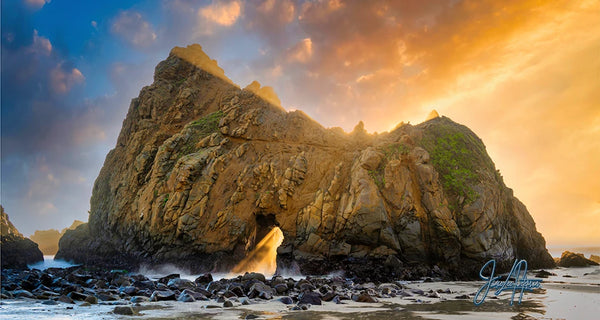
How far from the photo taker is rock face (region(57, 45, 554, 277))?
25062mm

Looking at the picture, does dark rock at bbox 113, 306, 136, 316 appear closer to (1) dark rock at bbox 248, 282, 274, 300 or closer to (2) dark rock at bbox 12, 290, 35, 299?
(1) dark rock at bbox 248, 282, 274, 300

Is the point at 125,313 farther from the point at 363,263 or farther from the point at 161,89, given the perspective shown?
the point at 161,89

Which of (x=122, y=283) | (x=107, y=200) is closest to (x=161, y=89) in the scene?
(x=107, y=200)

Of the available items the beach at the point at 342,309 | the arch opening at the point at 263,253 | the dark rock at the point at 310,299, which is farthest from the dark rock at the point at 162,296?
the arch opening at the point at 263,253

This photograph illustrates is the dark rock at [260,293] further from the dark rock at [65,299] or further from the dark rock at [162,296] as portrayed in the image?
the dark rock at [65,299]

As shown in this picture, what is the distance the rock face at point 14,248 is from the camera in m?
32.3

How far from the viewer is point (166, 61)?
44562 millimetres

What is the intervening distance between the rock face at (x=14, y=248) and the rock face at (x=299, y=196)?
4.19 m

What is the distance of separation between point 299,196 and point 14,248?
104 ft

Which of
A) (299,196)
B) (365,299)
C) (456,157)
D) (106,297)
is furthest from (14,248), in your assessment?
(456,157)

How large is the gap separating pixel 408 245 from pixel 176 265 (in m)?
19.5

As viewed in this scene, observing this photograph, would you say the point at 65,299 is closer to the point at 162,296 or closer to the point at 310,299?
the point at 162,296

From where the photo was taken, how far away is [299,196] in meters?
29.5

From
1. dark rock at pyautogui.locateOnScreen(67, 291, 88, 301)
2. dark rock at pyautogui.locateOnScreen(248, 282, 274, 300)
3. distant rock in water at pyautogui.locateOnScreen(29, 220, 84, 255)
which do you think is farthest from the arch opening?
distant rock in water at pyautogui.locateOnScreen(29, 220, 84, 255)
